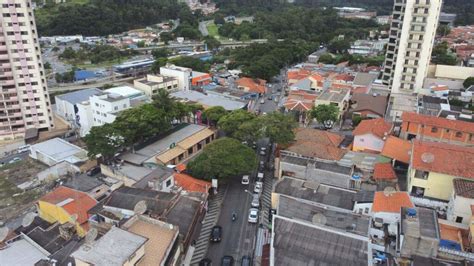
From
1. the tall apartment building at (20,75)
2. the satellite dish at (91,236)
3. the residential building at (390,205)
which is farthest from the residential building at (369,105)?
the tall apartment building at (20,75)

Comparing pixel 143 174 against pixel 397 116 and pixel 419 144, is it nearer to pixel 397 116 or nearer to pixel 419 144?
pixel 419 144

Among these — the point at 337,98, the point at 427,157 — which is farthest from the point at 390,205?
the point at 337,98

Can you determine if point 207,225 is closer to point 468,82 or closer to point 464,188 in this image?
point 464,188

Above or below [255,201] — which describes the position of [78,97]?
above

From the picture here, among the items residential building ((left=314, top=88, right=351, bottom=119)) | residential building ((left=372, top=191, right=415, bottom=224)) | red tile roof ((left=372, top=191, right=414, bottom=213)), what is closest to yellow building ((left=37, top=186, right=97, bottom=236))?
residential building ((left=372, top=191, right=415, bottom=224))

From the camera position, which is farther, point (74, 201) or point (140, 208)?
point (74, 201)

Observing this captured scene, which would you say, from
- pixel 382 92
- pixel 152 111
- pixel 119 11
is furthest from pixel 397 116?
pixel 119 11

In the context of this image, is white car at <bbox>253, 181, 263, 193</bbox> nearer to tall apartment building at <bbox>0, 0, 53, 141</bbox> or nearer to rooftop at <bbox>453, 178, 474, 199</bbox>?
rooftop at <bbox>453, 178, 474, 199</bbox>
